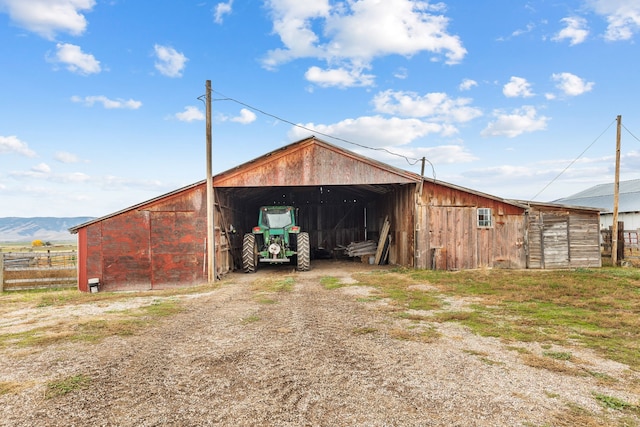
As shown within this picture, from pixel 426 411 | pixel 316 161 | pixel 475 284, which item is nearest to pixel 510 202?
pixel 475 284

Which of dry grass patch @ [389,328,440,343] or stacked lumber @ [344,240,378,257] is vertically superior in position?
stacked lumber @ [344,240,378,257]

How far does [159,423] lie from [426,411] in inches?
105

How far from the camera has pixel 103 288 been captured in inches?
546

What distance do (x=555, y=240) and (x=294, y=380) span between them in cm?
1636

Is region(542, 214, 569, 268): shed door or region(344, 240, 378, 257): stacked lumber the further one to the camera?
region(344, 240, 378, 257): stacked lumber

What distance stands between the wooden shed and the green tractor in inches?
45.5

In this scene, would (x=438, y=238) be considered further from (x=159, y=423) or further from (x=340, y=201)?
(x=159, y=423)

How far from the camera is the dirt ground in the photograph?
3.75 metres

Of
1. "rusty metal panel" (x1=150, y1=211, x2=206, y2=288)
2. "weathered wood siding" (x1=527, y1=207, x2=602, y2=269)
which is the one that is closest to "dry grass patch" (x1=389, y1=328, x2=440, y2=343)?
"rusty metal panel" (x1=150, y1=211, x2=206, y2=288)

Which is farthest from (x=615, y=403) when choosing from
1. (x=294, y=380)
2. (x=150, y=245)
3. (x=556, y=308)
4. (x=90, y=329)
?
(x=150, y=245)

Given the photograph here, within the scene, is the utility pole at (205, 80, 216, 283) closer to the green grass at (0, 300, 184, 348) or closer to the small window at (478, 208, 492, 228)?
the green grass at (0, 300, 184, 348)

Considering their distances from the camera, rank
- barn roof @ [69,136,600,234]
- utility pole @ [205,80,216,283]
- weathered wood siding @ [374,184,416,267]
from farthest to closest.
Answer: weathered wood siding @ [374,184,416,267] → barn roof @ [69,136,600,234] → utility pole @ [205,80,216,283]

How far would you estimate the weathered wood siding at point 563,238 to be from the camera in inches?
656

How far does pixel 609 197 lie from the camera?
33.4 m
